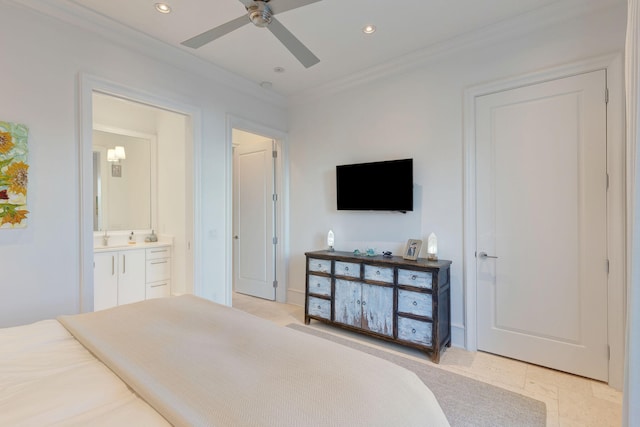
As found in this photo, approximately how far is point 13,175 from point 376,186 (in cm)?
307

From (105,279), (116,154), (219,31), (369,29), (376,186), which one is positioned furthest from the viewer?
(116,154)

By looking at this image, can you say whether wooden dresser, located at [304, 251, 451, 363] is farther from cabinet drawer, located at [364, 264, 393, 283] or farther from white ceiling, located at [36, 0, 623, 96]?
white ceiling, located at [36, 0, 623, 96]

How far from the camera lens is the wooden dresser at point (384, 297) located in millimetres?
2693

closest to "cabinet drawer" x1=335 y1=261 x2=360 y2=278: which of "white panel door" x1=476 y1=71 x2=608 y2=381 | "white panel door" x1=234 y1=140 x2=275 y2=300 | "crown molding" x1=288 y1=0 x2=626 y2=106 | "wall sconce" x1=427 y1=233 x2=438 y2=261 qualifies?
"wall sconce" x1=427 y1=233 x2=438 y2=261

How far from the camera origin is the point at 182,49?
Result: 9.93ft

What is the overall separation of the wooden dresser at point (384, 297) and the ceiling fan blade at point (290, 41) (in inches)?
75.0

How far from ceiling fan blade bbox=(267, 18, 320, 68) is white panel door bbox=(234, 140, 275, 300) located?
8.04ft

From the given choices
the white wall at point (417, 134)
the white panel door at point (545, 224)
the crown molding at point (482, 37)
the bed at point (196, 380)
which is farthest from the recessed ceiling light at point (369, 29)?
the bed at point (196, 380)

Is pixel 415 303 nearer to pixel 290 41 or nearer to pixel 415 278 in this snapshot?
pixel 415 278

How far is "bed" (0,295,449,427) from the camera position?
34.1 inches

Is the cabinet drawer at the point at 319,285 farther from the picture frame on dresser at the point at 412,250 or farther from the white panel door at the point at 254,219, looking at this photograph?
the white panel door at the point at 254,219

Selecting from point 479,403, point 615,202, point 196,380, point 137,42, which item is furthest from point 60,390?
point 615,202

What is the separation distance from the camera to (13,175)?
214 centimetres

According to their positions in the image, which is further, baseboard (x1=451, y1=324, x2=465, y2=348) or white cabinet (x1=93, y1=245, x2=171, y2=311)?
white cabinet (x1=93, y1=245, x2=171, y2=311)
